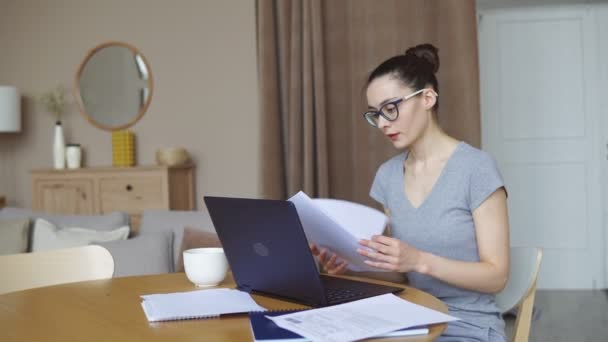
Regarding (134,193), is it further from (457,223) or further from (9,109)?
(457,223)

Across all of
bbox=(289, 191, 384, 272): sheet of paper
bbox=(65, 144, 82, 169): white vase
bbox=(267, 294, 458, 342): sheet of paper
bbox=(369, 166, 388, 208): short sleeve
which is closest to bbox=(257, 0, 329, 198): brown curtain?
bbox=(65, 144, 82, 169): white vase

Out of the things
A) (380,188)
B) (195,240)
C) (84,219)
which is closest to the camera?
(380,188)

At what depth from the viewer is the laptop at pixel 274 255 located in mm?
1105

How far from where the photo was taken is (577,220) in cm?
460

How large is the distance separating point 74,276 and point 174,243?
125 centimetres

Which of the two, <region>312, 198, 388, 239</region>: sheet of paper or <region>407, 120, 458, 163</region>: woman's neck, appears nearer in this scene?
<region>312, 198, 388, 239</region>: sheet of paper

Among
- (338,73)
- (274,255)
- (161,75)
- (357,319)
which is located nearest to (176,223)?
(338,73)

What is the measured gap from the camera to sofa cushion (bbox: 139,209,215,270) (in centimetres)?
287

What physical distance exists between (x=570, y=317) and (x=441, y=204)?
8.93 feet

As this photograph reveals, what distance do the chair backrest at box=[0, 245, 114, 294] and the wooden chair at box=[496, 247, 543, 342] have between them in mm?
1015

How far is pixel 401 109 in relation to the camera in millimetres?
1553

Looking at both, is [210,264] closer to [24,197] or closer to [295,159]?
[295,159]

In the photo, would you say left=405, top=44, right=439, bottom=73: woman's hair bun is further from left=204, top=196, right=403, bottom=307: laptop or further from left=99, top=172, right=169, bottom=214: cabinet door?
left=99, top=172, right=169, bottom=214: cabinet door

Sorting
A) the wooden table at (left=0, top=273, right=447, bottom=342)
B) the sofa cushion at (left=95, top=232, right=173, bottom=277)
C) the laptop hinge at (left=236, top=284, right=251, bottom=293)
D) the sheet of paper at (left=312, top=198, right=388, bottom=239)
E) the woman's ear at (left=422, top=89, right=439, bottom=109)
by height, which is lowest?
the sofa cushion at (left=95, top=232, right=173, bottom=277)
